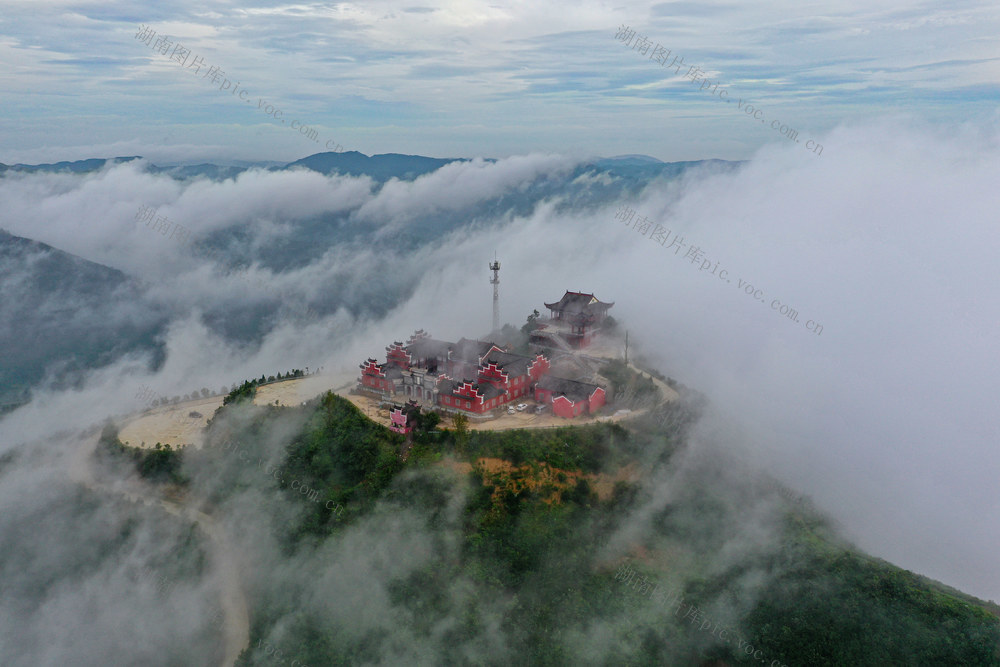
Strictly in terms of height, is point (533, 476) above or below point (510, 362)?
below

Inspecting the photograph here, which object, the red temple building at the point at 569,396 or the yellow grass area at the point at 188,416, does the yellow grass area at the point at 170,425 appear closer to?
the yellow grass area at the point at 188,416

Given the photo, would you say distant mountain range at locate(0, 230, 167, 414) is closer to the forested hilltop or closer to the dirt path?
the dirt path

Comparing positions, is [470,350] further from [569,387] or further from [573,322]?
[573,322]

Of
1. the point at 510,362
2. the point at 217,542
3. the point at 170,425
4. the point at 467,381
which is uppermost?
the point at 510,362

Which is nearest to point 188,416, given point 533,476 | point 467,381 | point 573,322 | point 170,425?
point 170,425

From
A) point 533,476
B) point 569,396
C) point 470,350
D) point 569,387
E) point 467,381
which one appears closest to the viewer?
point 533,476

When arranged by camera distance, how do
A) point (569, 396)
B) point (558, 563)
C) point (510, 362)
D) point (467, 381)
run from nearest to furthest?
point (558, 563) → point (569, 396) → point (467, 381) → point (510, 362)

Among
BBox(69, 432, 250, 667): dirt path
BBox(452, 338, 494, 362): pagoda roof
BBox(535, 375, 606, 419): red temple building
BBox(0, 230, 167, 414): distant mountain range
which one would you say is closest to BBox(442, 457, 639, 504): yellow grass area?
BBox(535, 375, 606, 419): red temple building

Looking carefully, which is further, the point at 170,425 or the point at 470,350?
the point at 170,425
